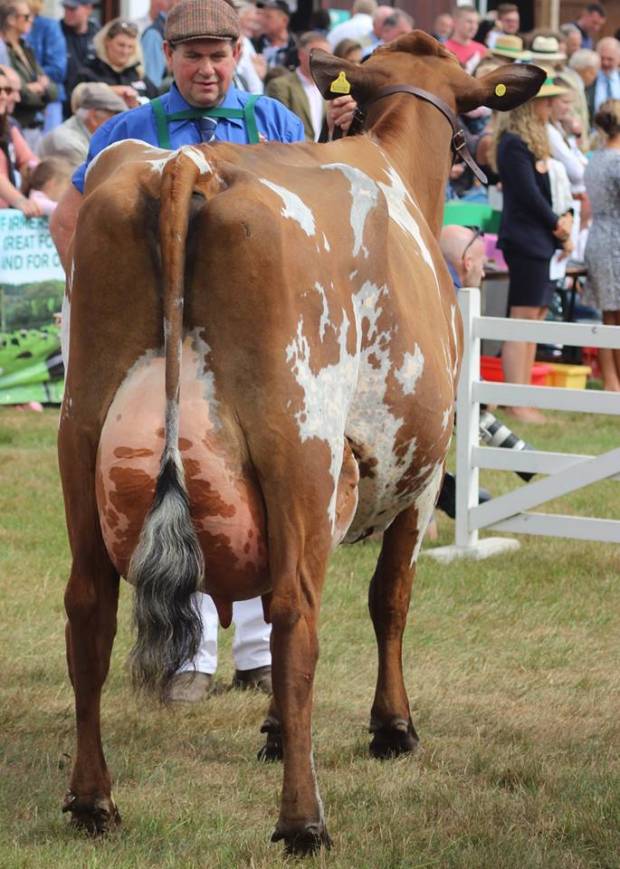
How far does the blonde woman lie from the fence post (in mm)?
3748

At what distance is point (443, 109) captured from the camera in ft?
17.9

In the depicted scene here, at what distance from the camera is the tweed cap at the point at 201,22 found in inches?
210

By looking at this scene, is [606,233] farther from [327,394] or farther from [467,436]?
[327,394]

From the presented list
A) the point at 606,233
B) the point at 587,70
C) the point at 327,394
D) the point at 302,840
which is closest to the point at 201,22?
the point at 327,394

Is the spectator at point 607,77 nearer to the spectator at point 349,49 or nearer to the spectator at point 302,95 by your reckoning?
the spectator at point 349,49

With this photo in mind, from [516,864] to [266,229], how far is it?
182cm

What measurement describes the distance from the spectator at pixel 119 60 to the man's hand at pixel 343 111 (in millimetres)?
8056

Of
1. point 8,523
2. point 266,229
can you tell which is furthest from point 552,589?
point 266,229

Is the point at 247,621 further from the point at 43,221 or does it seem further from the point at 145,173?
the point at 43,221

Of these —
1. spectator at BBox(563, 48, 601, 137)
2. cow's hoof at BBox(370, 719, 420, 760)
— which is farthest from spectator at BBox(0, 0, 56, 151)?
cow's hoof at BBox(370, 719, 420, 760)

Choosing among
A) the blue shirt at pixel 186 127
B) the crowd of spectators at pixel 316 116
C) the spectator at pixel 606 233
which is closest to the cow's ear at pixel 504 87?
the blue shirt at pixel 186 127

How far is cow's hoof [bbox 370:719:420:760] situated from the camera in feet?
17.4

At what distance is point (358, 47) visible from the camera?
1539cm

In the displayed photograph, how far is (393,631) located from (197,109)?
1894 millimetres
